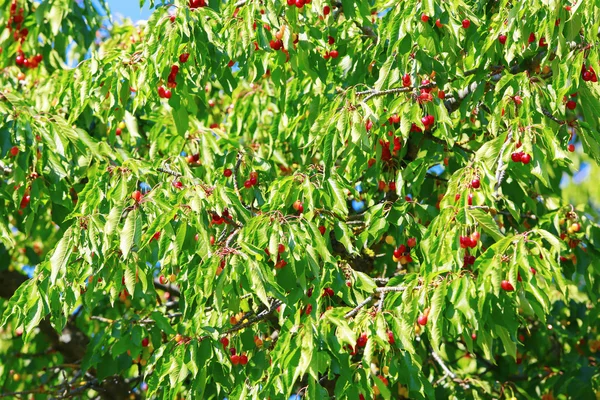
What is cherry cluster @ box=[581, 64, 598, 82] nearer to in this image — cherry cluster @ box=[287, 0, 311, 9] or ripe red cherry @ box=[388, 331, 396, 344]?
cherry cluster @ box=[287, 0, 311, 9]

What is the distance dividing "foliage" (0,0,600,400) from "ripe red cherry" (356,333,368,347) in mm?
29

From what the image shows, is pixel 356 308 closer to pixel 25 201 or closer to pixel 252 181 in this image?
pixel 252 181

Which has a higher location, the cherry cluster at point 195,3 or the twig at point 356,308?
the cherry cluster at point 195,3

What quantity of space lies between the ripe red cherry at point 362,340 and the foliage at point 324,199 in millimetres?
29

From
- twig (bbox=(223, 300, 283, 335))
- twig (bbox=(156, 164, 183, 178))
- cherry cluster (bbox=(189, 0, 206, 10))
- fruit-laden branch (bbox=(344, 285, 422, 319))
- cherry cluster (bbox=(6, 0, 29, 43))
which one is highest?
cherry cluster (bbox=(189, 0, 206, 10))

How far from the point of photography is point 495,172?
3.22 m

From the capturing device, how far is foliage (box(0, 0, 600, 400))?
2.89 metres

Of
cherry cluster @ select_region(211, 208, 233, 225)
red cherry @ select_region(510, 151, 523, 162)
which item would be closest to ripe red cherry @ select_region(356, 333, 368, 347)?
cherry cluster @ select_region(211, 208, 233, 225)

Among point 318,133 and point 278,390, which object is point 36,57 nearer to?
point 318,133

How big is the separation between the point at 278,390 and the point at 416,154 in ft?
5.23

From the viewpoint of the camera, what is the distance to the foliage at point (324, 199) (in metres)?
2.89

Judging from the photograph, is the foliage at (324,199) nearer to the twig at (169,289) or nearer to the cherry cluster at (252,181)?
the cherry cluster at (252,181)

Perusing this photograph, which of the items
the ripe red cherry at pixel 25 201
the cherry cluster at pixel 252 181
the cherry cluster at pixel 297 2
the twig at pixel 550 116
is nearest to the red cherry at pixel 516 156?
the twig at pixel 550 116

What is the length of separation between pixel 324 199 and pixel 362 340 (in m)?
0.65
